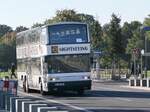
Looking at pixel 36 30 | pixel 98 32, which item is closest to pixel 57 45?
pixel 36 30

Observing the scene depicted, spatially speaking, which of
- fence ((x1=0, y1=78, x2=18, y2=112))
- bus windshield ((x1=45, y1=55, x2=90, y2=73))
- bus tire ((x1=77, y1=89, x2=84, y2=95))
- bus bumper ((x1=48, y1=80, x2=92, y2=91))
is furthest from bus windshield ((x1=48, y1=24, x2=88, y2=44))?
fence ((x1=0, y1=78, x2=18, y2=112))

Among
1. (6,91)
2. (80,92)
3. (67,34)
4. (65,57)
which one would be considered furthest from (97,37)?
(6,91)

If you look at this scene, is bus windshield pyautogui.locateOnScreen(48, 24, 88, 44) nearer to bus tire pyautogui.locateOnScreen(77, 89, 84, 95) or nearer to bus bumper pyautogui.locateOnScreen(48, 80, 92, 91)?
bus bumper pyautogui.locateOnScreen(48, 80, 92, 91)

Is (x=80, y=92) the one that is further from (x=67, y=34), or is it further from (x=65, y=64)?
(x=67, y=34)

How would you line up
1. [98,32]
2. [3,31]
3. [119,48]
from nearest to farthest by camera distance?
[119,48]
[98,32]
[3,31]

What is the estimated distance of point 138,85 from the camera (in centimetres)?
4706

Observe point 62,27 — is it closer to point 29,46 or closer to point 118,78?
point 29,46

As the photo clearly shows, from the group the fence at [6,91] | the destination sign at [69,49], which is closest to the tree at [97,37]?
the destination sign at [69,49]

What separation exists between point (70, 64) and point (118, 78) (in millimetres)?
30769

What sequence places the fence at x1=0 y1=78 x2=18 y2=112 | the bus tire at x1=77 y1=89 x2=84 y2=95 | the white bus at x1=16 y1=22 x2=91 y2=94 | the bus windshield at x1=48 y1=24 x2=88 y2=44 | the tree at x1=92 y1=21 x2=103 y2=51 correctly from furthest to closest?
1. the tree at x1=92 y1=21 x2=103 y2=51
2. the bus tire at x1=77 y1=89 x2=84 y2=95
3. the bus windshield at x1=48 y1=24 x2=88 y2=44
4. the white bus at x1=16 y1=22 x2=91 y2=94
5. the fence at x1=0 y1=78 x2=18 y2=112

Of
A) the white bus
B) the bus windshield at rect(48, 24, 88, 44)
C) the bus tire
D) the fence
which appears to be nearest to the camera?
the fence

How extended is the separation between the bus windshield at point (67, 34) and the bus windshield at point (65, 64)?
854 mm

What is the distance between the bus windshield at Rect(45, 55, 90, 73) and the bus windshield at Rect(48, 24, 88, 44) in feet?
2.80

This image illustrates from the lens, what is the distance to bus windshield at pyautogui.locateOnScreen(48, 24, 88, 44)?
109ft
